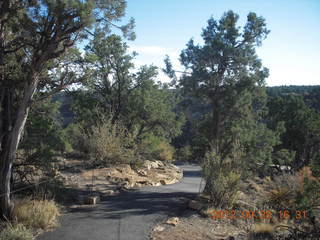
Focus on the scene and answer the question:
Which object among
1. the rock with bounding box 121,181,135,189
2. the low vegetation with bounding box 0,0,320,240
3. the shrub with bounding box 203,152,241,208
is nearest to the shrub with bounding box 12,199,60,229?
the low vegetation with bounding box 0,0,320,240

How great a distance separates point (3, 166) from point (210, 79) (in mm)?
6840

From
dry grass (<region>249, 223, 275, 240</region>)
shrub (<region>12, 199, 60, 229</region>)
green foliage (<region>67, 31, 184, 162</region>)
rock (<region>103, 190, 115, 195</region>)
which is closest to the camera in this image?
shrub (<region>12, 199, 60, 229</region>)

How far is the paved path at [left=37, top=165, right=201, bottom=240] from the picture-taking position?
536cm

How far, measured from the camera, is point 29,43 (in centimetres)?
609

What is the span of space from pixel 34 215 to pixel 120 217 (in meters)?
1.84

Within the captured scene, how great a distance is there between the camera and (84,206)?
24.1 feet

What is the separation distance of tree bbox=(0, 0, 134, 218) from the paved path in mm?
1382

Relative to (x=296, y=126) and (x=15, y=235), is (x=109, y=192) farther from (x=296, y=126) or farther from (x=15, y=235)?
(x=296, y=126)

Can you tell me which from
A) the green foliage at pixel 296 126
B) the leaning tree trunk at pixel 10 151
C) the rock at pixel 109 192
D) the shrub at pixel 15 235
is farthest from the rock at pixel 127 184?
the green foliage at pixel 296 126

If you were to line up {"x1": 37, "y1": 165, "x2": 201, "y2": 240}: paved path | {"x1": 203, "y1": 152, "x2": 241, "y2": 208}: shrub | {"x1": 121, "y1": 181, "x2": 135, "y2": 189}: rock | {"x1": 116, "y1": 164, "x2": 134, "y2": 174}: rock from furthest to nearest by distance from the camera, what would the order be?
{"x1": 116, "y1": 164, "x2": 134, "y2": 174}: rock < {"x1": 121, "y1": 181, "x2": 135, "y2": 189}: rock < {"x1": 203, "y1": 152, "x2": 241, "y2": 208}: shrub < {"x1": 37, "y1": 165, "x2": 201, "y2": 240}: paved path

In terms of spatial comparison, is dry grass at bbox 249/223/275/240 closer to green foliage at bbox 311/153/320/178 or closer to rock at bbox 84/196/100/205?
green foliage at bbox 311/153/320/178

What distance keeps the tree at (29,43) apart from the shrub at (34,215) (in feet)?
0.79

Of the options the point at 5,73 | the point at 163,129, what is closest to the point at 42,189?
the point at 5,73
